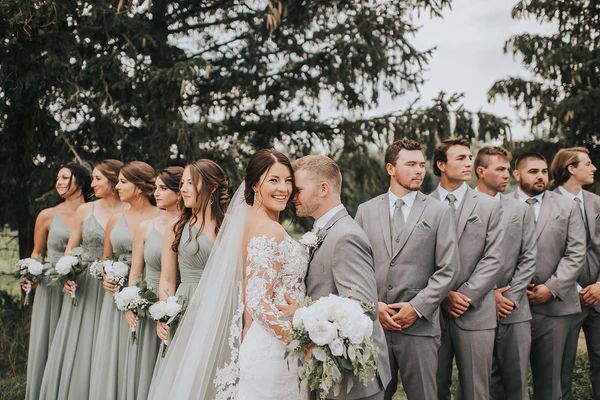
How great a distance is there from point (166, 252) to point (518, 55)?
873 cm

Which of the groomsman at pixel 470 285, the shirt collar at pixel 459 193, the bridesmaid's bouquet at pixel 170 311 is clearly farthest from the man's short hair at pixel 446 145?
the bridesmaid's bouquet at pixel 170 311

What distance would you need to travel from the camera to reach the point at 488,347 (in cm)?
466

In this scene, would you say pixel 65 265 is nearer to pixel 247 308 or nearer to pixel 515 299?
pixel 247 308

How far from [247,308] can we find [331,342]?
651 mm

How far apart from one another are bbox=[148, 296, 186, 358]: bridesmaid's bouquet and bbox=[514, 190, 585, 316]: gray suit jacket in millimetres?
3160

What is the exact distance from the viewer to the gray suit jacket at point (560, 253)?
5320mm

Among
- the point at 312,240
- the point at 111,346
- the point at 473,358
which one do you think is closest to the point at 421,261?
the point at 473,358

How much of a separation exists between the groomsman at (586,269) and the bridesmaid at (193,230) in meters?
3.26

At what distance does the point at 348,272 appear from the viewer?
318 cm

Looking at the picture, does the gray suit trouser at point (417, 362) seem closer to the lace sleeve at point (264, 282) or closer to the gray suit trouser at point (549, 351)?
the lace sleeve at point (264, 282)

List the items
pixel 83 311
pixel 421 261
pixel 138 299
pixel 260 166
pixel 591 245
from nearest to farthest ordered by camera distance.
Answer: pixel 260 166
pixel 421 261
pixel 138 299
pixel 591 245
pixel 83 311

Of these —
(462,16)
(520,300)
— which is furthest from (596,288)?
(462,16)

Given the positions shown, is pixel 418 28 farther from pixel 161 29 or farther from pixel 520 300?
pixel 520 300

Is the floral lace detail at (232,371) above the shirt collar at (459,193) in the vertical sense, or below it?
below
